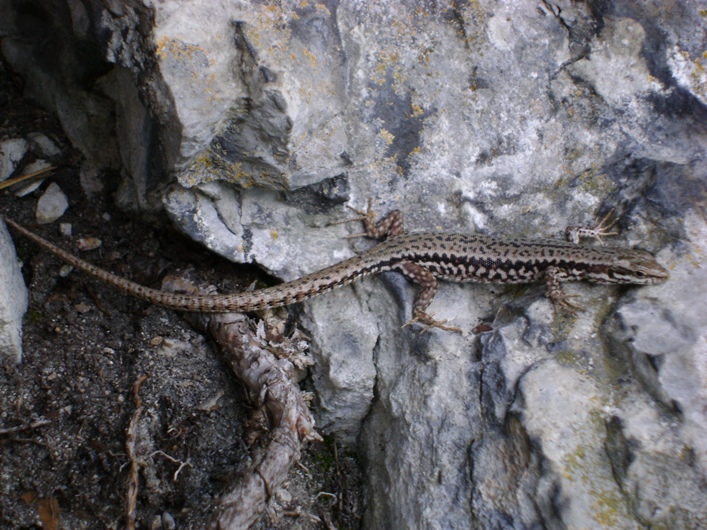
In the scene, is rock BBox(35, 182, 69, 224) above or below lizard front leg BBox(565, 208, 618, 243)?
below

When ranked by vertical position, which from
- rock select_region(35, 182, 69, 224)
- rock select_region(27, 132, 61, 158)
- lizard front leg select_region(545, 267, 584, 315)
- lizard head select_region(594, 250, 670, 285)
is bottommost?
rock select_region(35, 182, 69, 224)

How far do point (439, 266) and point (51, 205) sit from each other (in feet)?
8.48

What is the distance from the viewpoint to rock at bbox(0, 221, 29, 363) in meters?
3.11

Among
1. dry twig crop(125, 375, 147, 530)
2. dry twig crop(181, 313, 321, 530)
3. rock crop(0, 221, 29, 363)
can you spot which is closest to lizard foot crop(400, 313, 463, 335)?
dry twig crop(181, 313, 321, 530)

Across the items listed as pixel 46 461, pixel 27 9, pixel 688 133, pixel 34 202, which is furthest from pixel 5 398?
pixel 688 133

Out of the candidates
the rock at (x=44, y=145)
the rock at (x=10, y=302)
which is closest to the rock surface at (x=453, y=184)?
the rock at (x=44, y=145)

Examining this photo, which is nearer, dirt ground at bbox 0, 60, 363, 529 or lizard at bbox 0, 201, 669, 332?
dirt ground at bbox 0, 60, 363, 529

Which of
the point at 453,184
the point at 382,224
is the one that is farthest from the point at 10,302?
the point at 453,184

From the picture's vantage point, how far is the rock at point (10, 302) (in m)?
3.11

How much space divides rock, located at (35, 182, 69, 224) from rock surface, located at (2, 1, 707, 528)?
0.34 meters

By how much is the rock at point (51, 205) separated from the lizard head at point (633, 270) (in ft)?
11.3

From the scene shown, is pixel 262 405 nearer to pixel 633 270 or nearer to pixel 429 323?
pixel 429 323

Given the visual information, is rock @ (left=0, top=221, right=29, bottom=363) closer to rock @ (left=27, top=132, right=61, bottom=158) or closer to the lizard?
the lizard

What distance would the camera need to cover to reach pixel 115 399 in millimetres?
3244
